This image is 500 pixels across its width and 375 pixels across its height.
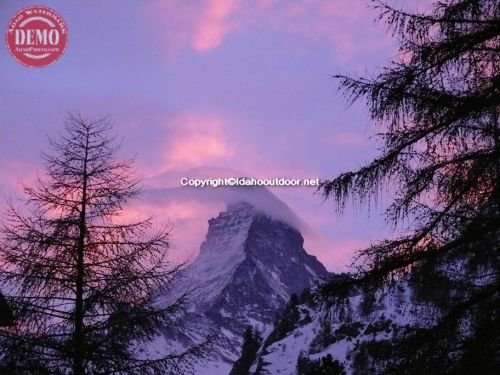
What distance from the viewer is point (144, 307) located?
9914 millimetres

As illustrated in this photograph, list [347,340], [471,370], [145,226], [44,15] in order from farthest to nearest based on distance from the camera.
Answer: [347,340]
[44,15]
[145,226]
[471,370]

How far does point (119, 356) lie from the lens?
952cm

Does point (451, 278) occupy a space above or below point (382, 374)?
above

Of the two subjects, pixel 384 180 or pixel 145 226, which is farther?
pixel 145 226

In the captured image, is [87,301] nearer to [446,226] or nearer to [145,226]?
[145,226]

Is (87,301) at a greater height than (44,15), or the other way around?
(44,15)

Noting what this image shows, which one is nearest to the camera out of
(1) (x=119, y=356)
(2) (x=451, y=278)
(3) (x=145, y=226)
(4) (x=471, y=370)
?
(4) (x=471, y=370)

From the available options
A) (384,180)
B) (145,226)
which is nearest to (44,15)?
(145,226)

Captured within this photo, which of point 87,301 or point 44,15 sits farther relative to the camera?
point 44,15

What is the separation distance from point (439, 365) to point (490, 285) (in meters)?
0.83

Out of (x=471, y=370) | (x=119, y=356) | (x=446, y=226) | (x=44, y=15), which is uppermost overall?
(x=44, y=15)

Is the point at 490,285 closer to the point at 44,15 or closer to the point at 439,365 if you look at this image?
the point at 439,365

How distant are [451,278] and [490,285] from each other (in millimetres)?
452

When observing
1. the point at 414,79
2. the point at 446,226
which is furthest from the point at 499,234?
the point at 414,79
